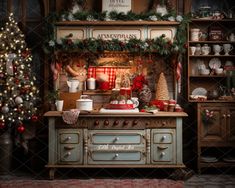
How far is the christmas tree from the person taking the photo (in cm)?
683

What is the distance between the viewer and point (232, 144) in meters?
6.93

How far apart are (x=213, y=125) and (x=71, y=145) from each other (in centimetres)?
225

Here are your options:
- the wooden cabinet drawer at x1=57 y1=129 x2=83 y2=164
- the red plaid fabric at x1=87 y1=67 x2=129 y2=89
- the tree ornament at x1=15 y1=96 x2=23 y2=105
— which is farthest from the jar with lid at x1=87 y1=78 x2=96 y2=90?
the tree ornament at x1=15 y1=96 x2=23 y2=105

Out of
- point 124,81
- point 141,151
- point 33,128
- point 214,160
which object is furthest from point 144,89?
point 33,128

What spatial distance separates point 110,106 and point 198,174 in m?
1.76

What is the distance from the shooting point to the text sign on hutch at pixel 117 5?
23.2 ft

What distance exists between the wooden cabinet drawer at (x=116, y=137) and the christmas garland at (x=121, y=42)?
4.36 feet

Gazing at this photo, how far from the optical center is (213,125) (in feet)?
22.8

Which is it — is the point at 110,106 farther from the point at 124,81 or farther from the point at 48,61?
the point at 48,61

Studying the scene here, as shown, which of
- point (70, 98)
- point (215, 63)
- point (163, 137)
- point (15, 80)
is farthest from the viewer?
point (215, 63)

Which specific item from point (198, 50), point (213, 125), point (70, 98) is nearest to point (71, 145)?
point (70, 98)

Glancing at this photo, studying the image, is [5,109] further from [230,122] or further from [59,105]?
[230,122]

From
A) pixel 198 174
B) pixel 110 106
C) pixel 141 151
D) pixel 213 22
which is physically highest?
pixel 213 22

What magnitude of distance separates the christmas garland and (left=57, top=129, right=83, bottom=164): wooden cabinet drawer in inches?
52.5
